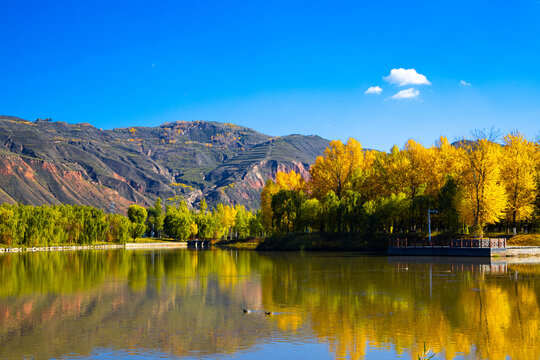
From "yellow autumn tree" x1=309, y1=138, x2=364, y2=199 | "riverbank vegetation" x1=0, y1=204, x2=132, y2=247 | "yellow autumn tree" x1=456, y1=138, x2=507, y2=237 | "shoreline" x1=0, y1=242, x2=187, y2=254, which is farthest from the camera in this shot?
"riverbank vegetation" x1=0, y1=204, x2=132, y2=247

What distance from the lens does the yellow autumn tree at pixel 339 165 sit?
94062 mm

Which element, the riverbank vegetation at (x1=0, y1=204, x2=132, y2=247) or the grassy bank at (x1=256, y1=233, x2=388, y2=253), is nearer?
the grassy bank at (x1=256, y1=233, x2=388, y2=253)

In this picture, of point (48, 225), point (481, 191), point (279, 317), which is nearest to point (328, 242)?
point (481, 191)

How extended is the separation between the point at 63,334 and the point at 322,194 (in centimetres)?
7771

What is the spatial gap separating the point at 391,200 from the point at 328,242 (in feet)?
50.6

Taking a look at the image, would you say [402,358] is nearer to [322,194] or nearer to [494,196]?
[494,196]

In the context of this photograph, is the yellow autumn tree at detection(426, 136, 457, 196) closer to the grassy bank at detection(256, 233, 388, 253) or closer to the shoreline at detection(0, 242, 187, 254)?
the grassy bank at detection(256, 233, 388, 253)

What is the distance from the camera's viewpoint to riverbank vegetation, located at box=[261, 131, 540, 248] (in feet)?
221

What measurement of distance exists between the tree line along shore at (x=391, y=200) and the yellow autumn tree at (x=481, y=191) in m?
0.12

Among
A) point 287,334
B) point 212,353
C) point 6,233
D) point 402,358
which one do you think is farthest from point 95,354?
point 6,233

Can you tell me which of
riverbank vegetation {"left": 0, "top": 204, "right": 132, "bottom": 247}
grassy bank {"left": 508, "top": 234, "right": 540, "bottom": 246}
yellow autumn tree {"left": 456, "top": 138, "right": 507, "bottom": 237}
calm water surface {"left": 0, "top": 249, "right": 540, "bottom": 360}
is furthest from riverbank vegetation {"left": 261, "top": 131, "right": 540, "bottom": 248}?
riverbank vegetation {"left": 0, "top": 204, "right": 132, "bottom": 247}

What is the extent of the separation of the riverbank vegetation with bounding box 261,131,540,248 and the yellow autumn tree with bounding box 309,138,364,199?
7.0 inches

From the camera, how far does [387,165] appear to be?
88.3 meters

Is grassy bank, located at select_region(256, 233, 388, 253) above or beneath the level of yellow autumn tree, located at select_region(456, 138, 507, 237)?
beneath
